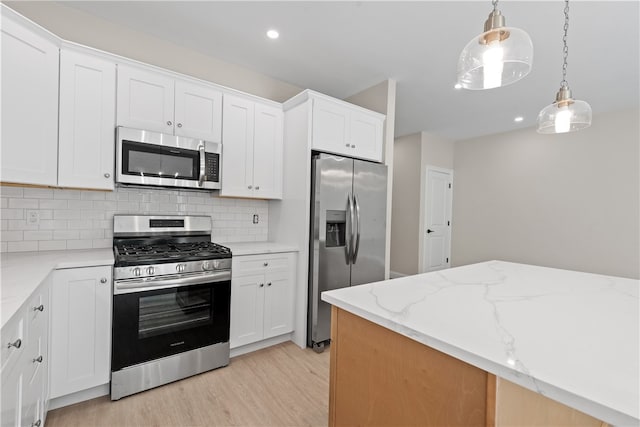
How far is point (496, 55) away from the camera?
3.91 ft

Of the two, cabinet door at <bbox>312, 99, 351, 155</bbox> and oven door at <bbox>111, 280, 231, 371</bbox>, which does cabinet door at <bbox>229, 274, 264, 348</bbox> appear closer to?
oven door at <bbox>111, 280, 231, 371</bbox>

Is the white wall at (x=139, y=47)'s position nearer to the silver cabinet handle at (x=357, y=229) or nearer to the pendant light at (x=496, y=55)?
the silver cabinet handle at (x=357, y=229)

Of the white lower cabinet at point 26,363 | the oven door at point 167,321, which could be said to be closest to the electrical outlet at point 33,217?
the white lower cabinet at point 26,363

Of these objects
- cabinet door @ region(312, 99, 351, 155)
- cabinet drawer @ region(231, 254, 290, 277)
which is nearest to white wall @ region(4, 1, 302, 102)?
cabinet door @ region(312, 99, 351, 155)

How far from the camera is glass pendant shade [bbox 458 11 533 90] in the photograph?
1.16 meters

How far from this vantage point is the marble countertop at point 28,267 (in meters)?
1.12

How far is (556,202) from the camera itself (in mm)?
4582

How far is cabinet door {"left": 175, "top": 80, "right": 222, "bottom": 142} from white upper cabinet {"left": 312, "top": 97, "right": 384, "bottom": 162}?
893 mm

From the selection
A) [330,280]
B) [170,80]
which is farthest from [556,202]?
[170,80]

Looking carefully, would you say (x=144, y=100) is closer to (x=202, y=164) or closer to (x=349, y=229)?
(x=202, y=164)

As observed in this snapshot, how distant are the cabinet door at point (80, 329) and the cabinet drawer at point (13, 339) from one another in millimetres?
641

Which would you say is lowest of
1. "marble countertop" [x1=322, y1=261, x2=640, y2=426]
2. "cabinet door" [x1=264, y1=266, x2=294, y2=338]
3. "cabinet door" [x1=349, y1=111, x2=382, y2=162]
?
"cabinet door" [x1=264, y1=266, x2=294, y2=338]

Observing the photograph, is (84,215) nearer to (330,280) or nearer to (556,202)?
(330,280)

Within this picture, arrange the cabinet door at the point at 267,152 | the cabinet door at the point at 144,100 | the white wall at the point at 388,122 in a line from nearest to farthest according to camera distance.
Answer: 1. the cabinet door at the point at 144,100
2. the cabinet door at the point at 267,152
3. the white wall at the point at 388,122
